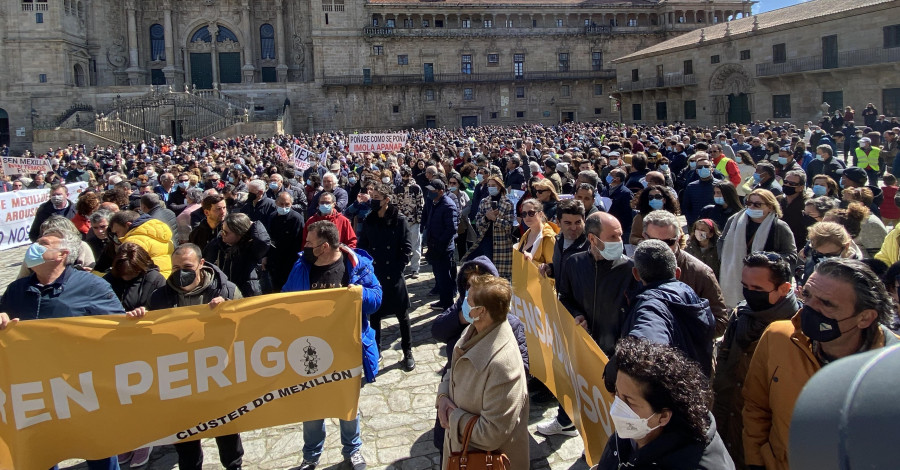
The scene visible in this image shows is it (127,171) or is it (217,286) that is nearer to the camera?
(217,286)

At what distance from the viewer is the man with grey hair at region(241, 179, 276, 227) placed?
7477 mm

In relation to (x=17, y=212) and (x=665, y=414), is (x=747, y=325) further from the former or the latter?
(x=17, y=212)

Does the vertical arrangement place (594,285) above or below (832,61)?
below

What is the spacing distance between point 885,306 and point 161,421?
407cm

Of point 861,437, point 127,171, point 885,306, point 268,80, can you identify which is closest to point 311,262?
point 885,306

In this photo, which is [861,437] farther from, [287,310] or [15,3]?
[15,3]

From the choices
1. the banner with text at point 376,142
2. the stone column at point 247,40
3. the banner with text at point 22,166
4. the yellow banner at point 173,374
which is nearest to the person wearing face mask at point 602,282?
the yellow banner at point 173,374

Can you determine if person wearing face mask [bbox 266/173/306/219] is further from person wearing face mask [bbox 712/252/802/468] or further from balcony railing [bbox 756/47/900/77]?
balcony railing [bbox 756/47/900/77]

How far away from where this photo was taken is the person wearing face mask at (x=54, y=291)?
402 cm

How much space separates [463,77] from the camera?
162 ft

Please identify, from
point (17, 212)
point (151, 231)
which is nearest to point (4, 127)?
point (17, 212)

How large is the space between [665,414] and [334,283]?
2998 mm

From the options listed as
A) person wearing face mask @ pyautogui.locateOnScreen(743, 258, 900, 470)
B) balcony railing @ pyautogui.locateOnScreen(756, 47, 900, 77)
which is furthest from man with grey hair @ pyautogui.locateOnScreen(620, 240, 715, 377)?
balcony railing @ pyautogui.locateOnScreen(756, 47, 900, 77)

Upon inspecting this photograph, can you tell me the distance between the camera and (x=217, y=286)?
4.46m
